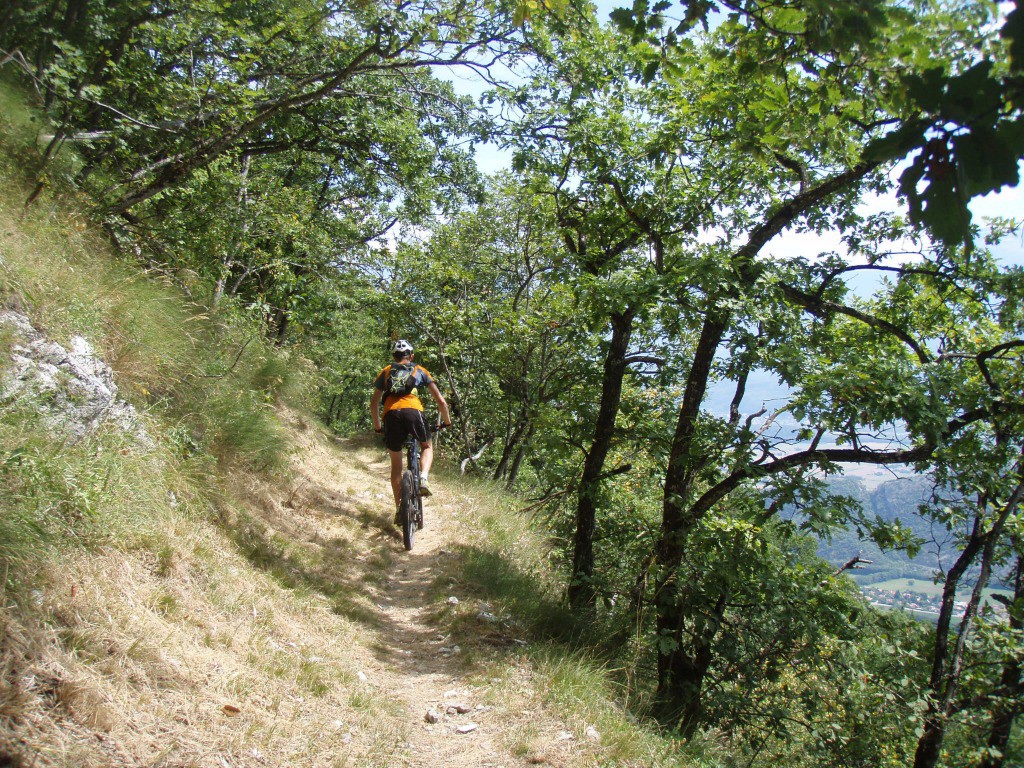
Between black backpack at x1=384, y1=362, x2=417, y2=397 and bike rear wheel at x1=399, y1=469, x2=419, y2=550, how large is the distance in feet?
2.87

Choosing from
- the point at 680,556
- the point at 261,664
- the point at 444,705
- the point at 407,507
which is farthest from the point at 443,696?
the point at 407,507

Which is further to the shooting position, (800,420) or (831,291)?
(831,291)

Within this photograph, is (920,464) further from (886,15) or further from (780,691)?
(886,15)

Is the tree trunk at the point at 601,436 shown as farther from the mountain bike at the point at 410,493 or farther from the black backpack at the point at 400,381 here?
the black backpack at the point at 400,381

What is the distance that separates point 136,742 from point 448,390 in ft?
45.3

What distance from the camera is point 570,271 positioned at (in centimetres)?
684

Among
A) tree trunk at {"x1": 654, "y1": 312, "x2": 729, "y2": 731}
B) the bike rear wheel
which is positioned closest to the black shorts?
the bike rear wheel

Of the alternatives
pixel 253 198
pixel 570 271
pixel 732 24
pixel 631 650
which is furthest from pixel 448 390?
pixel 732 24

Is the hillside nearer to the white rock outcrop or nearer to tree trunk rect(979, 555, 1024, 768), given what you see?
the white rock outcrop

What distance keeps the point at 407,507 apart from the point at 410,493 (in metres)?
0.15

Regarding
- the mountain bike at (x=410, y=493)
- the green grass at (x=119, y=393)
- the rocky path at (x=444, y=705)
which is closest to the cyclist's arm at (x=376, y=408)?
the mountain bike at (x=410, y=493)

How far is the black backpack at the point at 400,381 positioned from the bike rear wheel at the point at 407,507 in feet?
2.87

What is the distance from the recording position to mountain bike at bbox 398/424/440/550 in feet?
21.5

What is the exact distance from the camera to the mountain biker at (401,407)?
6.64 m
